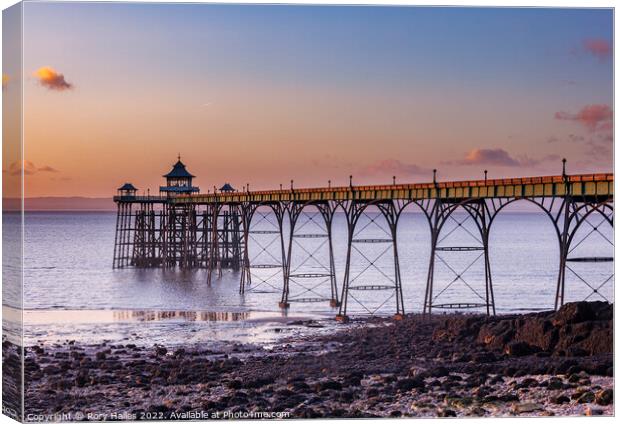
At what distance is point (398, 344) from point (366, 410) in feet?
31.2

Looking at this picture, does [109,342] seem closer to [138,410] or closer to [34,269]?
[138,410]

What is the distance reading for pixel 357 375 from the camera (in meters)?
28.3

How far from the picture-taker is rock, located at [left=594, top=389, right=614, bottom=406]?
25203mm

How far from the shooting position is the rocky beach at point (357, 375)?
25344 mm

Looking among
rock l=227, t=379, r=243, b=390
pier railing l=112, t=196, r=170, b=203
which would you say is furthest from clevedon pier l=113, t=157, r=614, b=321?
rock l=227, t=379, r=243, b=390

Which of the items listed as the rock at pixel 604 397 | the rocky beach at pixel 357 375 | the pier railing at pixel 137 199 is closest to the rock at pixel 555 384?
the rocky beach at pixel 357 375

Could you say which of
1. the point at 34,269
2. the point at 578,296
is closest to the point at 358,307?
the point at 578,296

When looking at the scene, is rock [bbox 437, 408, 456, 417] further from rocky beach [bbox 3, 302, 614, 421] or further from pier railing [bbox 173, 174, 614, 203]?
pier railing [bbox 173, 174, 614, 203]

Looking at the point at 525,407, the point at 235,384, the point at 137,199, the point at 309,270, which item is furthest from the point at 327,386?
the point at 309,270

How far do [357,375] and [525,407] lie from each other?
16.5 ft

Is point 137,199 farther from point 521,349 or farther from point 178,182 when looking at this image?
point 521,349

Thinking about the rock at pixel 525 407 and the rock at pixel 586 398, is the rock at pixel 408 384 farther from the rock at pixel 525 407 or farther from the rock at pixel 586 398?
the rock at pixel 586 398

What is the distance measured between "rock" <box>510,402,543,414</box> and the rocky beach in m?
0.03

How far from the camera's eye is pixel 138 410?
2536cm
